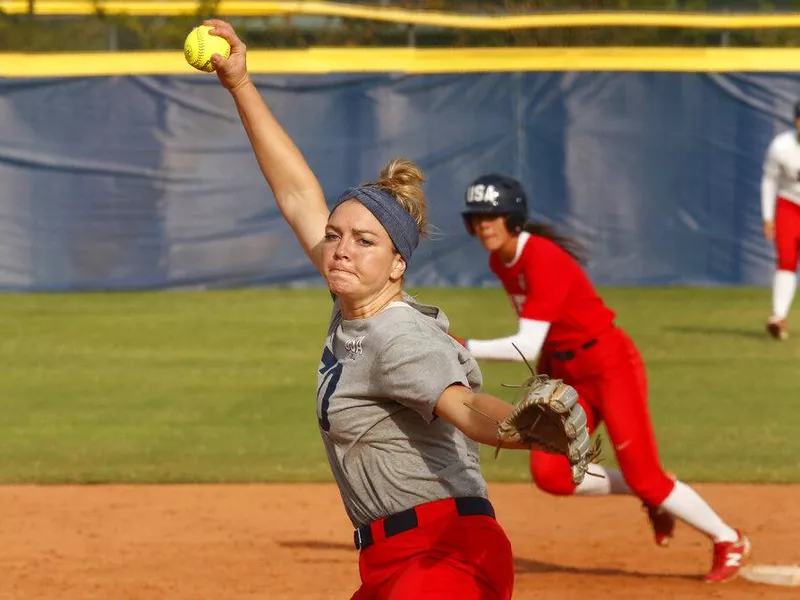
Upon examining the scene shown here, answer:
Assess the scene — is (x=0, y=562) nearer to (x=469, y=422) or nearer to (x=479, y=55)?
(x=469, y=422)

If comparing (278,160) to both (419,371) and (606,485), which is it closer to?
(419,371)

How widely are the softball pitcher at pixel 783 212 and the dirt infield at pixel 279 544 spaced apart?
5365 mm

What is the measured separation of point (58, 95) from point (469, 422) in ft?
47.7

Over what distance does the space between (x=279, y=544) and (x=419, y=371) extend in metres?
3.82

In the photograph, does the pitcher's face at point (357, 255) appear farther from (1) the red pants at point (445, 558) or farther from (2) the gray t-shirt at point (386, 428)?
(1) the red pants at point (445, 558)

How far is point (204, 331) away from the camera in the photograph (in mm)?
14109

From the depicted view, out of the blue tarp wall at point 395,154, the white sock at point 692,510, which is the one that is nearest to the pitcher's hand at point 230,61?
the white sock at point 692,510

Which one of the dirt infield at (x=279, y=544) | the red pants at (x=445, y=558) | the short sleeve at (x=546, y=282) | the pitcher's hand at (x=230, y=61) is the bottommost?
the dirt infield at (x=279, y=544)

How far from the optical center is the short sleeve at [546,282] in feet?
20.3

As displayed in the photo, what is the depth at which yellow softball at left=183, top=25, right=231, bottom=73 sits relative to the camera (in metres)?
4.28

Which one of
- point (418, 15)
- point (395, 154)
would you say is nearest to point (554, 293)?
point (395, 154)

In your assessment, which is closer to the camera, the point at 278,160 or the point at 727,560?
the point at 278,160

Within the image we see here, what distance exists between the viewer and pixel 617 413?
20.5 ft

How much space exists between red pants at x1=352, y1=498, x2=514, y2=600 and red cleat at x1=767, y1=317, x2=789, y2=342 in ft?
33.0
